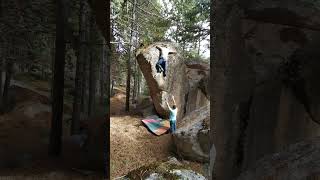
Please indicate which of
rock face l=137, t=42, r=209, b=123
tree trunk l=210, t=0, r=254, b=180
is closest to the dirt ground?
rock face l=137, t=42, r=209, b=123

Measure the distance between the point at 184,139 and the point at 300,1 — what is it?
9865 mm

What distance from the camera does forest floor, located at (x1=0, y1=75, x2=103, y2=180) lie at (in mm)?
4336

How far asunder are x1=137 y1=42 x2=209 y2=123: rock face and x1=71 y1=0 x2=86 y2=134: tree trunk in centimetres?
1362

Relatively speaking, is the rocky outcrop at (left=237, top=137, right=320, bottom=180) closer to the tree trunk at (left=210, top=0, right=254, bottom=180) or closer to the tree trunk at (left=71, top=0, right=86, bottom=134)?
the tree trunk at (left=210, top=0, right=254, bottom=180)

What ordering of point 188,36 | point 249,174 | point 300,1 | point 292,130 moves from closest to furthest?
point 249,174
point 300,1
point 292,130
point 188,36

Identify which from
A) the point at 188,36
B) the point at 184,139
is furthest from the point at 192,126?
the point at 188,36

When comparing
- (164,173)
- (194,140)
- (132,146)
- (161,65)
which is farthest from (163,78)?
(164,173)

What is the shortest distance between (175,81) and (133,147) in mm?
4945

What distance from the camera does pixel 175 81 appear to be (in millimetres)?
18844

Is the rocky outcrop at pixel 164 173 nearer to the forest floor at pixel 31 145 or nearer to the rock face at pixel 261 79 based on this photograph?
the rock face at pixel 261 79

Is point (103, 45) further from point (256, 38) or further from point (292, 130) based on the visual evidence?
point (292, 130)

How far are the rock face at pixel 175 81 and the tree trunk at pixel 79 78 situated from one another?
1362 centimetres

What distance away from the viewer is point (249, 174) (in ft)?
13.5

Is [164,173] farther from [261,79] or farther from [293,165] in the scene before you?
[293,165]
